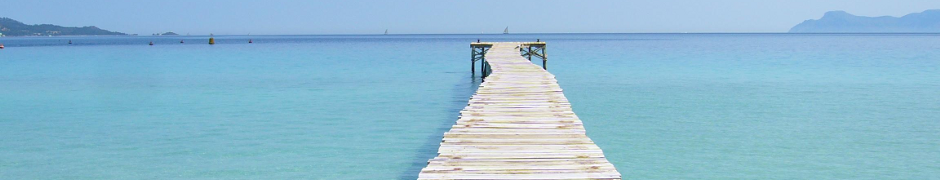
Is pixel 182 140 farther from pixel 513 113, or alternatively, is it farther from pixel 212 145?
pixel 513 113

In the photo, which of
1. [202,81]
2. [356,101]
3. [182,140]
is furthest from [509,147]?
[202,81]

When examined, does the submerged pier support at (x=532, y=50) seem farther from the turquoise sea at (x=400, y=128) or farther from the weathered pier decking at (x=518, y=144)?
the weathered pier decking at (x=518, y=144)

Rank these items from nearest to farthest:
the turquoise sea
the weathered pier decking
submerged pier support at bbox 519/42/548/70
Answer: the weathered pier decking < the turquoise sea < submerged pier support at bbox 519/42/548/70

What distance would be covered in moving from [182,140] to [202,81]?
13778 millimetres

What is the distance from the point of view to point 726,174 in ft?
29.9

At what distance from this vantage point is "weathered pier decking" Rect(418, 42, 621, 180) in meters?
5.91

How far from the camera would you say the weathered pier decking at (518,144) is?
5.91m

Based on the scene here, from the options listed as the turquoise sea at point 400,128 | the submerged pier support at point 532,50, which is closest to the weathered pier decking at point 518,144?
the turquoise sea at point 400,128

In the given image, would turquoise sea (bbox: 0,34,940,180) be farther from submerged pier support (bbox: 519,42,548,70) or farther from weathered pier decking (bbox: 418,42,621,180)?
submerged pier support (bbox: 519,42,548,70)

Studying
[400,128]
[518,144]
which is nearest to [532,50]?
[400,128]

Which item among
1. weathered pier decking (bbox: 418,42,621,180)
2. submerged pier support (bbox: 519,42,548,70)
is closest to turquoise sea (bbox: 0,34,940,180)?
weathered pier decking (bbox: 418,42,621,180)

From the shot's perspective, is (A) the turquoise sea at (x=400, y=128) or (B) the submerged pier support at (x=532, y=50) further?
(B) the submerged pier support at (x=532, y=50)

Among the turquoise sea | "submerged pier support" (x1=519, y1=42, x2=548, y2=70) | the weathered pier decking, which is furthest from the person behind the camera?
"submerged pier support" (x1=519, y1=42, x2=548, y2=70)

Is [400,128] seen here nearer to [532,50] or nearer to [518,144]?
[518,144]
